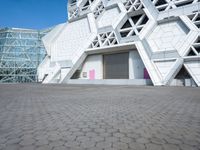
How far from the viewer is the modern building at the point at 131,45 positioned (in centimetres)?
2127

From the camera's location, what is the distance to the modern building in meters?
21.3

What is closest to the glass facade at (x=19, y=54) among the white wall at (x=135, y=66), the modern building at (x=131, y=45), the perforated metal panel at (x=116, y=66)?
the modern building at (x=131, y=45)

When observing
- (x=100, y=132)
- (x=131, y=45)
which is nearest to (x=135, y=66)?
(x=131, y=45)

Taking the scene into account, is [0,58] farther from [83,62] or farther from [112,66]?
[112,66]

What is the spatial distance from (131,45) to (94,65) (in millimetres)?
9075

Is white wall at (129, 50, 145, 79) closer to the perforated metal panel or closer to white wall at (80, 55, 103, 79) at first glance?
the perforated metal panel

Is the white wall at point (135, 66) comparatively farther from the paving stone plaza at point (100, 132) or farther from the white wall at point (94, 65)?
the paving stone plaza at point (100, 132)

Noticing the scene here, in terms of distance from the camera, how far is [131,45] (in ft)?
83.7

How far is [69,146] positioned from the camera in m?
2.92

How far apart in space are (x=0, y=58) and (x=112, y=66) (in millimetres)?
42024

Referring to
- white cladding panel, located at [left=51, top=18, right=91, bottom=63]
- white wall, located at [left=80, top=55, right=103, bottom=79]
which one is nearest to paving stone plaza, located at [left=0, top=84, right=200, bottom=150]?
white cladding panel, located at [left=51, top=18, right=91, bottom=63]

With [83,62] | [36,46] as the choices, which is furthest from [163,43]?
[36,46]

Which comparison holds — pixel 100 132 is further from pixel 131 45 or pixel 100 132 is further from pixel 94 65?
pixel 94 65

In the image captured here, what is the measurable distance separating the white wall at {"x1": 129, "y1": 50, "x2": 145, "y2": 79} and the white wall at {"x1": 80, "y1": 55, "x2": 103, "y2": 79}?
19.7 ft
